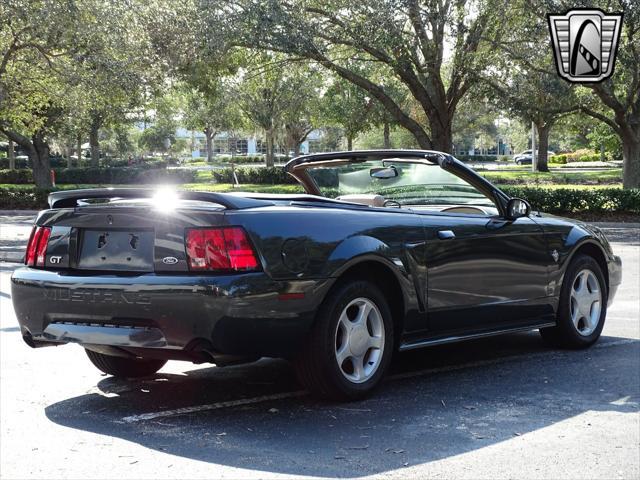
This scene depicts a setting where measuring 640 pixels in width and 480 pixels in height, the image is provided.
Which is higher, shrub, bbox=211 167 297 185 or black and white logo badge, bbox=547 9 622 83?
black and white logo badge, bbox=547 9 622 83

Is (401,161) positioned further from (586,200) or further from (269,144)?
(269,144)

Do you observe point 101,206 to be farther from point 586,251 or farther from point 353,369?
point 586,251

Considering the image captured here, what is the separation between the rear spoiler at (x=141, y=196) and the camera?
5.18m

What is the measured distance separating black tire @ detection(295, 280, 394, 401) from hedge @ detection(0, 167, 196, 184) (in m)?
46.8

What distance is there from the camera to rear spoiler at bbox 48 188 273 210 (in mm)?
5180

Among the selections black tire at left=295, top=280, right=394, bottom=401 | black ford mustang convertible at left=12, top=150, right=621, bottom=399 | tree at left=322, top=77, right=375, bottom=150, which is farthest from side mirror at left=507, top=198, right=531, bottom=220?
tree at left=322, top=77, right=375, bottom=150

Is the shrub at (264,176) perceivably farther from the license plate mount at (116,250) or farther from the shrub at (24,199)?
the license plate mount at (116,250)

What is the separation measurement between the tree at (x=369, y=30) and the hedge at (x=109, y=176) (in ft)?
87.1

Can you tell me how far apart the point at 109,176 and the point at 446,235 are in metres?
47.6

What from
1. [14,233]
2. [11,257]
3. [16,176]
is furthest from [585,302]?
[16,176]

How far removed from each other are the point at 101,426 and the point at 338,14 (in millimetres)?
20687

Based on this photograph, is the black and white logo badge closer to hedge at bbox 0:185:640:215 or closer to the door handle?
hedge at bbox 0:185:640:215

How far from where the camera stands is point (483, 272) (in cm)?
651

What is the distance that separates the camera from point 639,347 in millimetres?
7660
